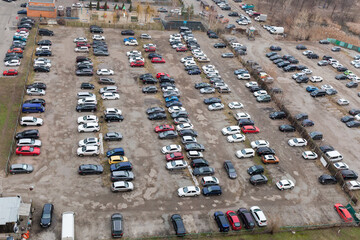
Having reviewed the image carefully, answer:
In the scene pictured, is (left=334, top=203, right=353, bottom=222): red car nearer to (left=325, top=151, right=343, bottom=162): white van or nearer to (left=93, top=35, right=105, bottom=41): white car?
(left=325, top=151, right=343, bottom=162): white van

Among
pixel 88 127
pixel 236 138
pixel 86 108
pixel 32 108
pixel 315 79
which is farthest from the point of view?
pixel 315 79

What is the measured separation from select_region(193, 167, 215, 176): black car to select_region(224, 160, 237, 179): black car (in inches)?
103

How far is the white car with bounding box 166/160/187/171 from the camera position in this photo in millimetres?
54016

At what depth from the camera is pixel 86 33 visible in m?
96.9

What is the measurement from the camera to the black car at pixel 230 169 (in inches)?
2132

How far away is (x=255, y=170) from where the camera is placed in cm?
5491

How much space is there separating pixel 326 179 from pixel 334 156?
7.49m

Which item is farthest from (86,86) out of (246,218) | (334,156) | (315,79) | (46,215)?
(315,79)

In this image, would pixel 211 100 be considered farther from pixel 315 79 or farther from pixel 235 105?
pixel 315 79

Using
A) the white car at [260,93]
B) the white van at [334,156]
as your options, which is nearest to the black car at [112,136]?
the white car at [260,93]

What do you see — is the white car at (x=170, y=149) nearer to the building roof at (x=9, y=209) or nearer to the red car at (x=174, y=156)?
the red car at (x=174, y=156)

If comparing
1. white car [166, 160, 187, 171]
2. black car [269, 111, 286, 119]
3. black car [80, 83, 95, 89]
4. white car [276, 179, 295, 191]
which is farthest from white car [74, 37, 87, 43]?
white car [276, 179, 295, 191]

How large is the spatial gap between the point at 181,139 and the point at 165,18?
6710 centimetres

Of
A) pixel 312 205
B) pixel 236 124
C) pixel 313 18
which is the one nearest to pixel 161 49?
pixel 236 124
